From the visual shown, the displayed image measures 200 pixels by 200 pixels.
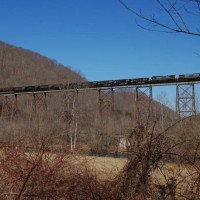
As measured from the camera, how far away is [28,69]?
7650cm

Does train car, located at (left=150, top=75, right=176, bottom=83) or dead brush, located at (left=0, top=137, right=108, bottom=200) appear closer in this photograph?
dead brush, located at (left=0, top=137, right=108, bottom=200)

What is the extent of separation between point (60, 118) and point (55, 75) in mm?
53486

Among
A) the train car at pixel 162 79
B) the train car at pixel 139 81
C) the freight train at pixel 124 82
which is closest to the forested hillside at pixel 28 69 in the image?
the freight train at pixel 124 82

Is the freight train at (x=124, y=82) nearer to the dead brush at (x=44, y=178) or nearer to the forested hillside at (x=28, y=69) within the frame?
the dead brush at (x=44, y=178)

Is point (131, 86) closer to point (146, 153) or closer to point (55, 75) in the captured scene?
point (146, 153)

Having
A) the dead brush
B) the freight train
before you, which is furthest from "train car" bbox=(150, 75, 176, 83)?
the dead brush

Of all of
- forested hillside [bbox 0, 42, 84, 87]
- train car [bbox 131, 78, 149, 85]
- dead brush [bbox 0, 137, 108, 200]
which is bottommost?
dead brush [bbox 0, 137, 108, 200]

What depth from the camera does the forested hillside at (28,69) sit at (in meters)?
67.7

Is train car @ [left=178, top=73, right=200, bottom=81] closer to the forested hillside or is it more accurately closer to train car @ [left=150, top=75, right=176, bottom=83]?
train car @ [left=150, top=75, right=176, bottom=83]

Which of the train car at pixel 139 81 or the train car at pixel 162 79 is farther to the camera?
the train car at pixel 139 81

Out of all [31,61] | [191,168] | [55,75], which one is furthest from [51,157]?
[31,61]

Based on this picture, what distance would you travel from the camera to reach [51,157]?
166 inches

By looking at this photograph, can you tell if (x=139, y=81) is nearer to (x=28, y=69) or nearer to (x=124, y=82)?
(x=124, y=82)

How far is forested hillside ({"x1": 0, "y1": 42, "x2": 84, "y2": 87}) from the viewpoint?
67688mm
